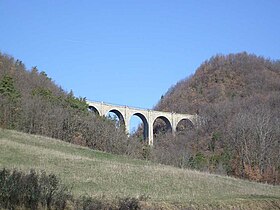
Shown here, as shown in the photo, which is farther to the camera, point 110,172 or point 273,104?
point 273,104

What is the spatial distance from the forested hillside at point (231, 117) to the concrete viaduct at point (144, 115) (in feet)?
11.3

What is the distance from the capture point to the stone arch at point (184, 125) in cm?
9662

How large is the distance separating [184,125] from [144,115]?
16.6 m

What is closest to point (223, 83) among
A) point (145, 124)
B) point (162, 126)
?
point (162, 126)

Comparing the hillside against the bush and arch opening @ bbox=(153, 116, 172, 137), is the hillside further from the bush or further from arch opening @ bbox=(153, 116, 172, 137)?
the bush

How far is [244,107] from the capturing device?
9238 cm

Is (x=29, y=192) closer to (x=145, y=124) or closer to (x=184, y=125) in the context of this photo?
(x=145, y=124)

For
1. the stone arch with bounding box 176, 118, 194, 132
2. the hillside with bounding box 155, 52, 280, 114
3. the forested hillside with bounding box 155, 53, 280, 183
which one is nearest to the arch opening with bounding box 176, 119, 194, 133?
the stone arch with bounding box 176, 118, 194, 132

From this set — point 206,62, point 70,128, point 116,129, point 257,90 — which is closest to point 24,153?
point 70,128

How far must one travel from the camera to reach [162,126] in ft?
339

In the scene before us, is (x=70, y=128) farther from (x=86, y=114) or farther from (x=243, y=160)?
(x=243, y=160)

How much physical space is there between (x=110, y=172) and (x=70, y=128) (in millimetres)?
29729

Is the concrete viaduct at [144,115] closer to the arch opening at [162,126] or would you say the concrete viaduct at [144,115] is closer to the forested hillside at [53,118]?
the arch opening at [162,126]

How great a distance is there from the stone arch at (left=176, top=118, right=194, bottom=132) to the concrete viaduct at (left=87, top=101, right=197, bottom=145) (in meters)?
0.55
